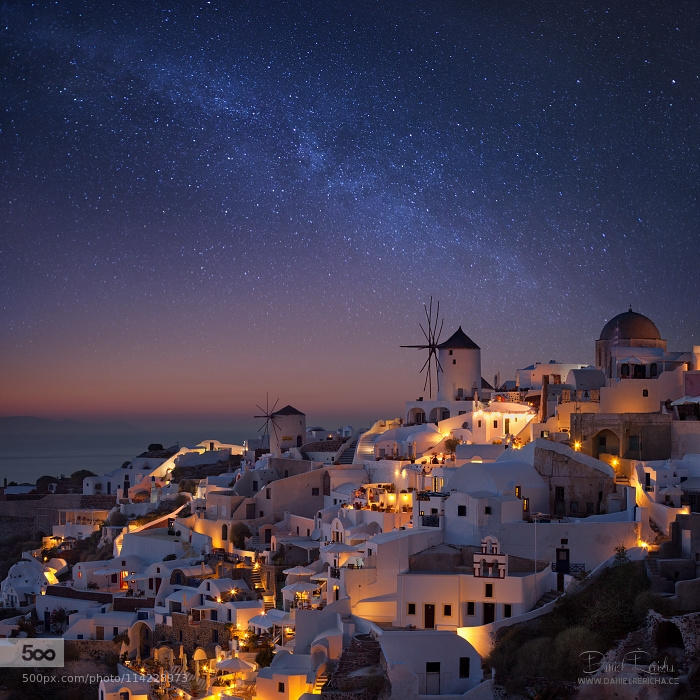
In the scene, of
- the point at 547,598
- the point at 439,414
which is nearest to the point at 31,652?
the point at 547,598

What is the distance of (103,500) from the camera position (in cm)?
4706

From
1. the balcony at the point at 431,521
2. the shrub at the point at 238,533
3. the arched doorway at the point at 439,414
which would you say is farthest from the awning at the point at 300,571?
the arched doorway at the point at 439,414

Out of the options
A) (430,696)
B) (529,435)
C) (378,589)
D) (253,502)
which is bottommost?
(430,696)

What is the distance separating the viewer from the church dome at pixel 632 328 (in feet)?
117

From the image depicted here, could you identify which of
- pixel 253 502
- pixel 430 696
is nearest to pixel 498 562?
pixel 430 696

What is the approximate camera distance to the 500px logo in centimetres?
2795

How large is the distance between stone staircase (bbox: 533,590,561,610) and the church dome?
14.8 metres

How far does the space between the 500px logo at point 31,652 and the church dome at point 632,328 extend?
2184cm

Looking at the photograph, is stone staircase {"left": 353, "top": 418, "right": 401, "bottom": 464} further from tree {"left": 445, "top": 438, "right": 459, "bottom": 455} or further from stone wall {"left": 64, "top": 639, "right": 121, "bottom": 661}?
stone wall {"left": 64, "top": 639, "right": 121, "bottom": 661}

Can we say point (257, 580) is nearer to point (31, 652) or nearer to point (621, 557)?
point (31, 652)

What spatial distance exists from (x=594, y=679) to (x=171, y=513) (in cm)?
2327

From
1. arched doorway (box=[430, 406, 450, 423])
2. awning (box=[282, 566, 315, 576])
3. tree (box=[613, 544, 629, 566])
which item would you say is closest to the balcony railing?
tree (box=[613, 544, 629, 566])

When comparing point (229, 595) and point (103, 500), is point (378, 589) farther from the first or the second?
point (103, 500)

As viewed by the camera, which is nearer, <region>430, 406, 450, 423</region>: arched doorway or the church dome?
the church dome
